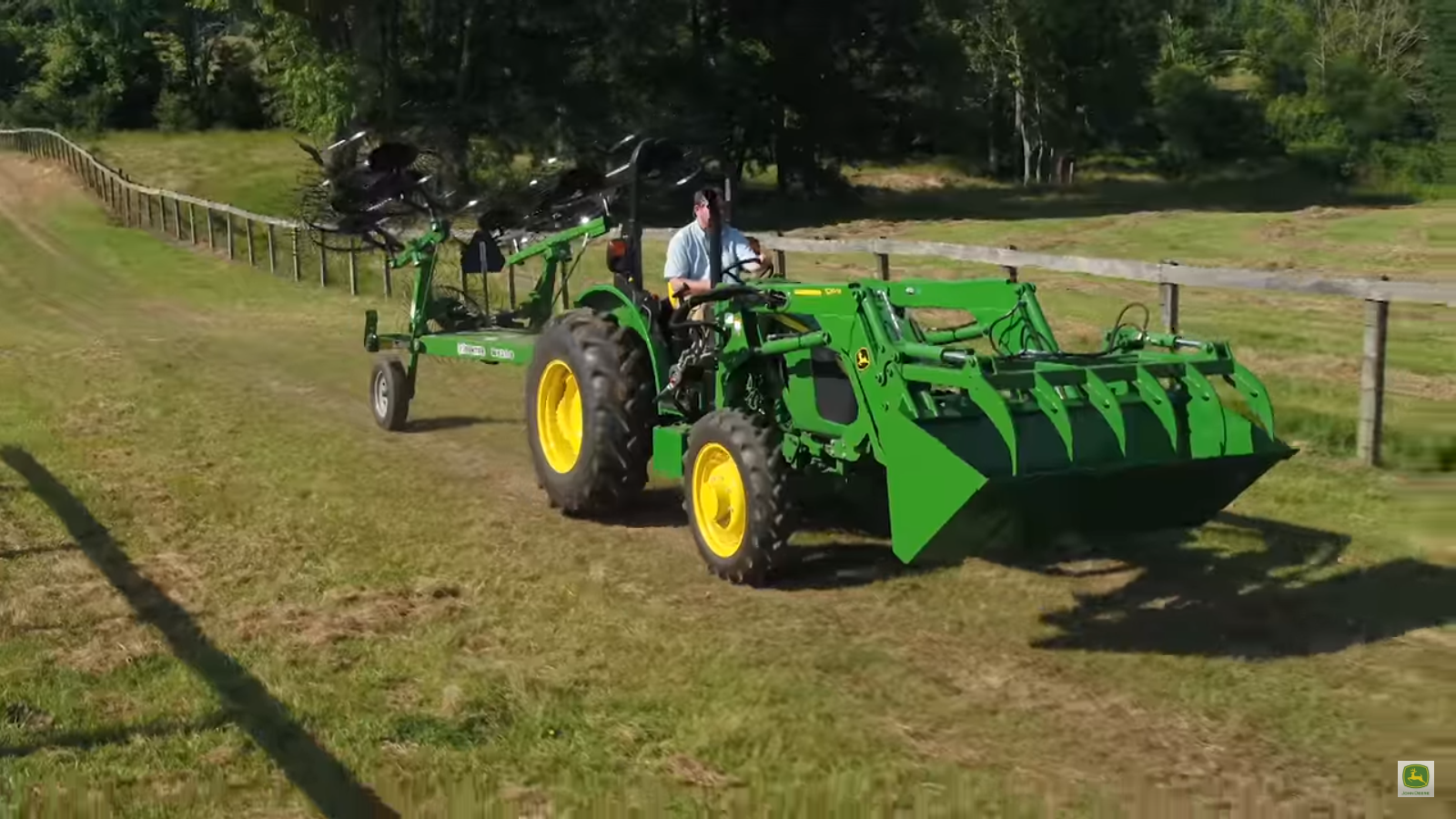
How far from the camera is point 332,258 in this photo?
2339 centimetres

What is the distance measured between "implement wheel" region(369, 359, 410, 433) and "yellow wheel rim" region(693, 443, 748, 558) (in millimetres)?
4353

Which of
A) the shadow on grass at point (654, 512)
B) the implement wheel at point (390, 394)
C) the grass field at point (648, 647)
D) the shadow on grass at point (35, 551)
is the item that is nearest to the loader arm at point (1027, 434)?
the grass field at point (648, 647)

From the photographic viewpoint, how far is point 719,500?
7035 millimetres

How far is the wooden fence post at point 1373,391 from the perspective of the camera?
927cm

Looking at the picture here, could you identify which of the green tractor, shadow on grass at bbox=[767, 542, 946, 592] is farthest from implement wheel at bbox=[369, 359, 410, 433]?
shadow on grass at bbox=[767, 542, 946, 592]

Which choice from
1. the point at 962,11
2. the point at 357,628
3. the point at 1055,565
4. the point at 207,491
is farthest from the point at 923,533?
the point at 962,11

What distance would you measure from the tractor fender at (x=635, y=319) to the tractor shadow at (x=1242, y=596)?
1983mm

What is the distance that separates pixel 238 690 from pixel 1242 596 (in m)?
4.18

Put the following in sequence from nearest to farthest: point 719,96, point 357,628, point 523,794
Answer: point 523,794 → point 357,628 → point 719,96

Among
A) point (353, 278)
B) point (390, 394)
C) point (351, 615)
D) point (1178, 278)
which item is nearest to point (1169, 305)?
point (1178, 278)

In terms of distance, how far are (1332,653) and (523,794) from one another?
3166 mm

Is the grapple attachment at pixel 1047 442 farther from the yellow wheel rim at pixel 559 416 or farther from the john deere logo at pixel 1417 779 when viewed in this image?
the yellow wheel rim at pixel 559 416

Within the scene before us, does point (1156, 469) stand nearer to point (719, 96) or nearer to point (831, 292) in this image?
point (831, 292)

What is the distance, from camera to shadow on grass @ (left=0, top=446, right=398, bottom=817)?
187 inches
